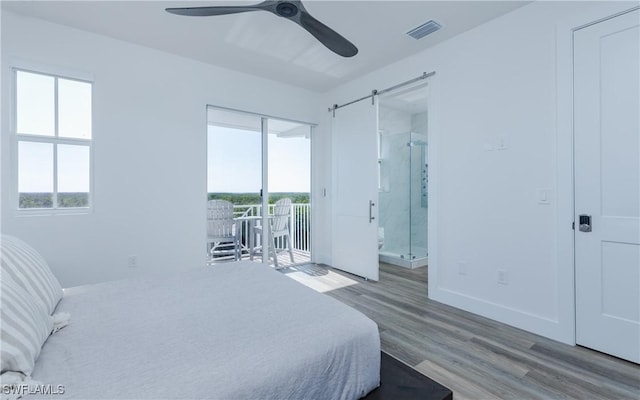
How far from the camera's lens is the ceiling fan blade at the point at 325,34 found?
192 centimetres

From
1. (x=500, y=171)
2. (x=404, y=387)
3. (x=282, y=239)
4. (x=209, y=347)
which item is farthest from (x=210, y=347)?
(x=282, y=239)

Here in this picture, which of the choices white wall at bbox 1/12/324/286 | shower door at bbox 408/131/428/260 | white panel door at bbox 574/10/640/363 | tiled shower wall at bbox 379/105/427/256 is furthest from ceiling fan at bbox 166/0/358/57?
shower door at bbox 408/131/428/260

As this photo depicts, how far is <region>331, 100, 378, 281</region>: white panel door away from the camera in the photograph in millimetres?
3721

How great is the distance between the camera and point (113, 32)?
2.80 metres

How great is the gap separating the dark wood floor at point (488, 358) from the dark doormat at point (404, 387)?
21.2 inches

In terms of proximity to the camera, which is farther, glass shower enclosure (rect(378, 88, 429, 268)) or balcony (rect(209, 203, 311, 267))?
glass shower enclosure (rect(378, 88, 429, 268))

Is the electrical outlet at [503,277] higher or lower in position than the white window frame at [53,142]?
lower

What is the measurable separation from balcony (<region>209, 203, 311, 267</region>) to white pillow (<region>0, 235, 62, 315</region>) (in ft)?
7.78

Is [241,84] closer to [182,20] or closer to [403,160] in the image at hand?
[182,20]

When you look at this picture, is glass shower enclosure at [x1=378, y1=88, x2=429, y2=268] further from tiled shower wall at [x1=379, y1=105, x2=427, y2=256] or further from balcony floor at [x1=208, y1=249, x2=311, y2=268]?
balcony floor at [x1=208, y1=249, x2=311, y2=268]

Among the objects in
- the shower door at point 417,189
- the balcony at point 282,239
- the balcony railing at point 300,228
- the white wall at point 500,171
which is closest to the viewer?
the white wall at point 500,171

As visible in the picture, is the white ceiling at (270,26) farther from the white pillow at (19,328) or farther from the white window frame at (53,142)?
the white pillow at (19,328)

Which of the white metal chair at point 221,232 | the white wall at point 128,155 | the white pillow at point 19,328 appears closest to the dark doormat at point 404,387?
the white pillow at point 19,328

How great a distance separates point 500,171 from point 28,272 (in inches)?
127
